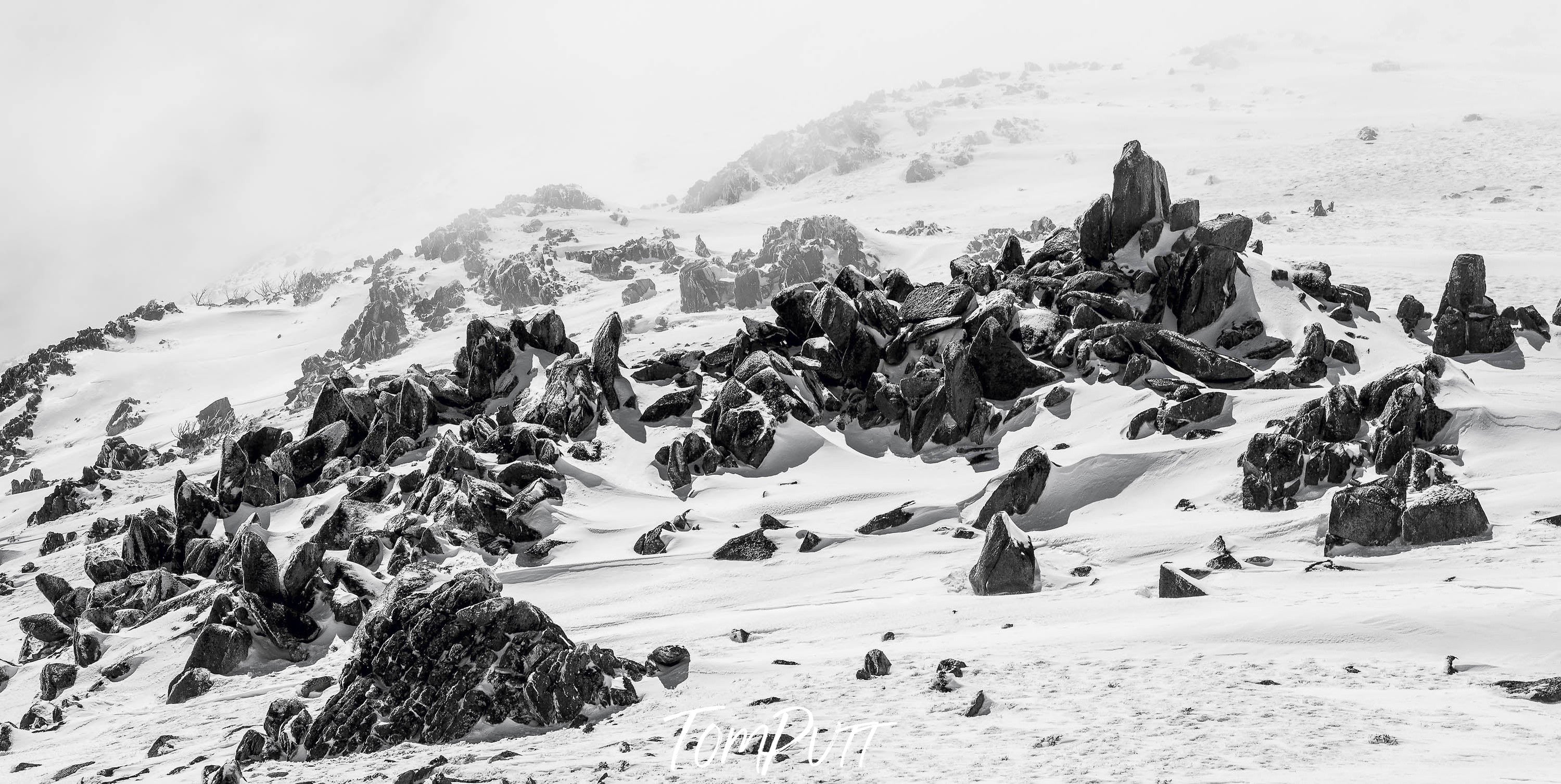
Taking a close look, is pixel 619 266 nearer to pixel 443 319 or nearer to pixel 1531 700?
pixel 443 319

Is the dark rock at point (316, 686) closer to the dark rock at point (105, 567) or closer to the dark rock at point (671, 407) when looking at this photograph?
the dark rock at point (105, 567)

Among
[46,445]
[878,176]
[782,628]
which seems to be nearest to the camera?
[782,628]

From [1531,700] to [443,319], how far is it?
120 ft

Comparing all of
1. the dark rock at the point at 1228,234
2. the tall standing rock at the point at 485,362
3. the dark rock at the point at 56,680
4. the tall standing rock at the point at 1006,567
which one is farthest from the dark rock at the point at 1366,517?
the dark rock at the point at 56,680

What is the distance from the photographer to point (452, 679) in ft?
27.0

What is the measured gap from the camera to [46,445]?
106 ft

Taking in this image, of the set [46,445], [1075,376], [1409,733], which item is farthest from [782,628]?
[46,445]

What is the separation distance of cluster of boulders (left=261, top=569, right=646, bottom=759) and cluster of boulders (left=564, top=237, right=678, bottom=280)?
2977 centimetres

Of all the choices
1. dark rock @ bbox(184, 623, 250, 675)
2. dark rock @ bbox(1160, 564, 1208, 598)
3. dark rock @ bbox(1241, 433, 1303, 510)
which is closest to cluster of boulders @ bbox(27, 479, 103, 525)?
dark rock @ bbox(184, 623, 250, 675)

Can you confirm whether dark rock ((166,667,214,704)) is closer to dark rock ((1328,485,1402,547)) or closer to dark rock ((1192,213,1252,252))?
dark rock ((1328,485,1402,547))

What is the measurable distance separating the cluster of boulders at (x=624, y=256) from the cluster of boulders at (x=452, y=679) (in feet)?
97.7

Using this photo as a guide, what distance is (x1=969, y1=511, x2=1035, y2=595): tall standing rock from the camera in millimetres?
9984

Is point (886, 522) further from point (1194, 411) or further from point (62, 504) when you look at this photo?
point (62, 504)

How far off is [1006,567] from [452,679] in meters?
5.69
